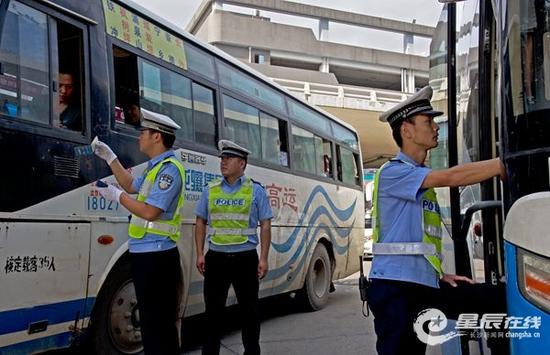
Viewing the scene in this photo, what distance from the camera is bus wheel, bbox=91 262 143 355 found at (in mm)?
4047

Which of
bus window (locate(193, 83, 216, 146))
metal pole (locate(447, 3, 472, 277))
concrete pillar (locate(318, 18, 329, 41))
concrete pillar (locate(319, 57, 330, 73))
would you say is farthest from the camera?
concrete pillar (locate(318, 18, 329, 41))

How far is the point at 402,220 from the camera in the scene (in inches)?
96.5

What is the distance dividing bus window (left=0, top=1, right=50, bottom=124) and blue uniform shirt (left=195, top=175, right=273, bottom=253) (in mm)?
1424

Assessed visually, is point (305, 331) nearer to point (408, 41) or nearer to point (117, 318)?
point (117, 318)

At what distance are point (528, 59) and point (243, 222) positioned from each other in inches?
109

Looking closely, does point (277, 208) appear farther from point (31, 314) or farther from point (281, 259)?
point (31, 314)

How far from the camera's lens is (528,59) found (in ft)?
6.52

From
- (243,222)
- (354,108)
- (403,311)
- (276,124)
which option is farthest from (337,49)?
(403,311)

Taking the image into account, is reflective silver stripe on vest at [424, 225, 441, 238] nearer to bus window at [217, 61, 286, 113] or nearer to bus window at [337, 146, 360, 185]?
bus window at [217, 61, 286, 113]

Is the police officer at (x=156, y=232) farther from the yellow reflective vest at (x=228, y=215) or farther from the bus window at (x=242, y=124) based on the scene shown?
the bus window at (x=242, y=124)

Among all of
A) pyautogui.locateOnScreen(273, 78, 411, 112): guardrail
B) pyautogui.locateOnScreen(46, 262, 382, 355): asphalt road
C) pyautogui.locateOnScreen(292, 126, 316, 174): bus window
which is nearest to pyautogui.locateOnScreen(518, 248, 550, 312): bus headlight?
pyautogui.locateOnScreen(46, 262, 382, 355): asphalt road

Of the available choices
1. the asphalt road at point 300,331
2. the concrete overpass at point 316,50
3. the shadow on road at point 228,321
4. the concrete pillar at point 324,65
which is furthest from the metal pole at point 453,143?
the concrete pillar at point 324,65

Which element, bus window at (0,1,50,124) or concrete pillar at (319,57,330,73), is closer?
bus window at (0,1,50,124)

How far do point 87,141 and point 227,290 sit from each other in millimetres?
1522
